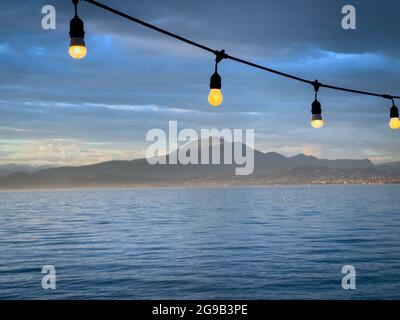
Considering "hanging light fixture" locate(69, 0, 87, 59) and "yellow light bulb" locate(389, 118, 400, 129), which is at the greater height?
"hanging light fixture" locate(69, 0, 87, 59)

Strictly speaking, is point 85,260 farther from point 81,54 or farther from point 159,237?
point 81,54

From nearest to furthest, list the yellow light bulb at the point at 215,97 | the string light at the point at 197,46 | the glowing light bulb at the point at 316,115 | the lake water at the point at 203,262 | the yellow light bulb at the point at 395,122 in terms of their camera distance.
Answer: the string light at the point at 197,46 → the yellow light bulb at the point at 215,97 → the glowing light bulb at the point at 316,115 → the yellow light bulb at the point at 395,122 → the lake water at the point at 203,262

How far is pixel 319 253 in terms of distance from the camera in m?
43.9

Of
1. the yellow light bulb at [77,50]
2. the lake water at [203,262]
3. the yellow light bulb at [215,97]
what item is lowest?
the lake water at [203,262]

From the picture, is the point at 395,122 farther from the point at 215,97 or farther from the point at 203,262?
the point at 203,262

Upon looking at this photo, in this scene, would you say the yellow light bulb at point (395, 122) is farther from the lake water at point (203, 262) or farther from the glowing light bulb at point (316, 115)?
the lake water at point (203, 262)

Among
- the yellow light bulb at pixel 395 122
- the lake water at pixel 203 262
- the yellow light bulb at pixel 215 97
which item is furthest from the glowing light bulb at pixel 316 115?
the lake water at pixel 203 262

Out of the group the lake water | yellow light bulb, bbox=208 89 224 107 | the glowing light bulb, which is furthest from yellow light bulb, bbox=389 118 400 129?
the lake water

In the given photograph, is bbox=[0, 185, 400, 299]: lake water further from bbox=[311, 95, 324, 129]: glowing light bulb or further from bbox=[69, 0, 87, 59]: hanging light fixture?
bbox=[69, 0, 87, 59]: hanging light fixture

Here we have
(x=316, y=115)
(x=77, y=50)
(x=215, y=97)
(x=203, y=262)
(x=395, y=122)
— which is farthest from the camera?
(x=203, y=262)

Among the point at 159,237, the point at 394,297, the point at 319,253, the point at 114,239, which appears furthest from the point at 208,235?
the point at 394,297

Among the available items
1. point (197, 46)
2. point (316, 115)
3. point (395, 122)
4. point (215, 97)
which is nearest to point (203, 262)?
point (395, 122)

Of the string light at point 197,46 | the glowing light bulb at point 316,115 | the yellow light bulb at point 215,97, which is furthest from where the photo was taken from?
the glowing light bulb at point 316,115
